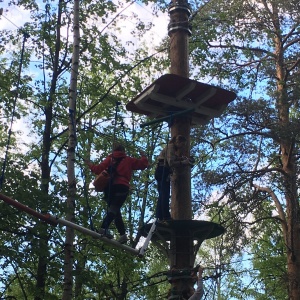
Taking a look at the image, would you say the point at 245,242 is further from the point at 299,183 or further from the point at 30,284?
the point at 30,284

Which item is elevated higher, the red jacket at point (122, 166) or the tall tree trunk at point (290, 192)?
the tall tree trunk at point (290, 192)

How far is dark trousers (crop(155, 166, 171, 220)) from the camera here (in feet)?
21.8

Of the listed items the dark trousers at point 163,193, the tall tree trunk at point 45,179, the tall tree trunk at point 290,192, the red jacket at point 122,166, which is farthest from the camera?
the tall tree trunk at point 290,192

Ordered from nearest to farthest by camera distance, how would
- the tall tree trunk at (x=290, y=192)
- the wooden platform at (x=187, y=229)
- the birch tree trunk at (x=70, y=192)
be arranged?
the wooden platform at (x=187, y=229) → the birch tree trunk at (x=70, y=192) → the tall tree trunk at (x=290, y=192)

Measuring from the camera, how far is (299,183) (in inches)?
557

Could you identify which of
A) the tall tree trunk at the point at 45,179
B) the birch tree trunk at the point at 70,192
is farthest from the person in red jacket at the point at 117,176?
the tall tree trunk at the point at 45,179

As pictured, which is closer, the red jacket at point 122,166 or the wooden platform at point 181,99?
the wooden platform at point 181,99

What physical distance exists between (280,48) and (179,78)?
1077cm

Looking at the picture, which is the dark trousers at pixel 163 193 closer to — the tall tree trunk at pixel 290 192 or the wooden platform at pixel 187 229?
the wooden platform at pixel 187 229

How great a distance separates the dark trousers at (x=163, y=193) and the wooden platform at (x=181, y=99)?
74cm

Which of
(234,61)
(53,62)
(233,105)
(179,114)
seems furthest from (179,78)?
(234,61)

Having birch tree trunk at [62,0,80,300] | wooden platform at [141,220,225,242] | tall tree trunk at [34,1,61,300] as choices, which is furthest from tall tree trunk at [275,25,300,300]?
wooden platform at [141,220,225,242]

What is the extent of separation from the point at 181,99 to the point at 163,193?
1203 mm

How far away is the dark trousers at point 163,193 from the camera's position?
665 cm
